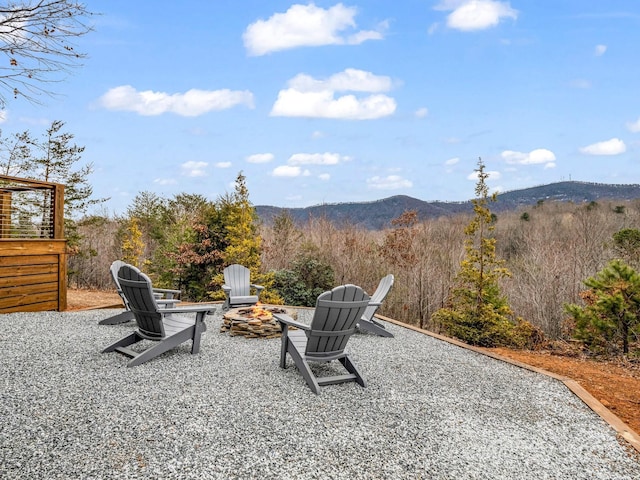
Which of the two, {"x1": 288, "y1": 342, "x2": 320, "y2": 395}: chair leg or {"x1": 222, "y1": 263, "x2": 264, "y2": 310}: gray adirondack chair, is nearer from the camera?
{"x1": 288, "y1": 342, "x2": 320, "y2": 395}: chair leg

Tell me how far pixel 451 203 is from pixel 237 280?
776 inches

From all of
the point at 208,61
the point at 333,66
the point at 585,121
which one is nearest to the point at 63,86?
the point at 208,61

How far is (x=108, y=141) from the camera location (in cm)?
1007

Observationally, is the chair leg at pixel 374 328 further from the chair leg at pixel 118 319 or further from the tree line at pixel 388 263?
the chair leg at pixel 118 319

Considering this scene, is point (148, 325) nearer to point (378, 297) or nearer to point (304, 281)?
point (378, 297)

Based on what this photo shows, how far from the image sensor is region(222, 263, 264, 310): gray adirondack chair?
7.53 metres

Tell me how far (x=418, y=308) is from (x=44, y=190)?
745 centimetres

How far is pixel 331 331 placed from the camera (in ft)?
13.6

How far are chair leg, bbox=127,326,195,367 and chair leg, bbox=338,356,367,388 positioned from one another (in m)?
1.74

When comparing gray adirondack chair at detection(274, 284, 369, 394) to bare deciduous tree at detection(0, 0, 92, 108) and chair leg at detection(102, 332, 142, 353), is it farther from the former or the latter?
bare deciduous tree at detection(0, 0, 92, 108)

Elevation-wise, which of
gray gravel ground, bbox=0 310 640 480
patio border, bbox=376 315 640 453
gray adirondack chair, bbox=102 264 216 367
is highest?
gray adirondack chair, bbox=102 264 216 367

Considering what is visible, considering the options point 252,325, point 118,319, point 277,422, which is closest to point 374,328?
point 252,325

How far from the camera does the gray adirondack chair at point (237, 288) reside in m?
7.53

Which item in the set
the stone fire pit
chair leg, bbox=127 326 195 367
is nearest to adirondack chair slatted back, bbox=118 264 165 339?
chair leg, bbox=127 326 195 367
